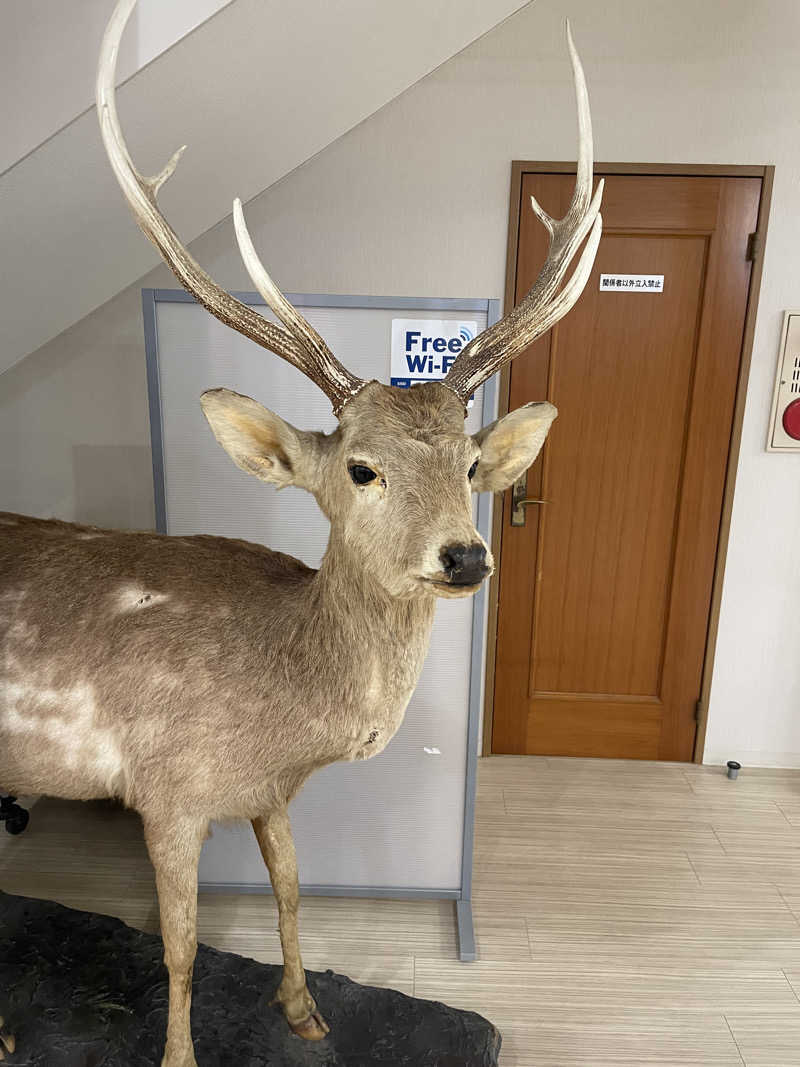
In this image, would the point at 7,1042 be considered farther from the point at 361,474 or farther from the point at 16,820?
the point at 361,474

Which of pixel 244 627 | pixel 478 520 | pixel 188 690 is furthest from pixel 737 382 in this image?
pixel 188 690

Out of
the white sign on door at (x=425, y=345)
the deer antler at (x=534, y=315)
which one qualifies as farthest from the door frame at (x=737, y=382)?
the deer antler at (x=534, y=315)

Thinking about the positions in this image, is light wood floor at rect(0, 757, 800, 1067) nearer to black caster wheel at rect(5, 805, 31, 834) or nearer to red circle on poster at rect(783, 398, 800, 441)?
black caster wheel at rect(5, 805, 31, 834)

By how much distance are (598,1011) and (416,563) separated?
1586 mm

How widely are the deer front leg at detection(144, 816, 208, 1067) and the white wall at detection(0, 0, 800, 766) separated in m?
1.78

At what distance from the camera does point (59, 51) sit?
1520 mm

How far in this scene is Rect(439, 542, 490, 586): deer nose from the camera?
109 centimetres

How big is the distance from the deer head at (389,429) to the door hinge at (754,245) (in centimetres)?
176

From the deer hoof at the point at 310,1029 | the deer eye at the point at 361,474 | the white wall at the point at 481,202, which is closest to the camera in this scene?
the deer eye at the point at 361,474

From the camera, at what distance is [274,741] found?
1387 mm

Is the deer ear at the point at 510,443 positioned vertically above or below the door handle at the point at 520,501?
above

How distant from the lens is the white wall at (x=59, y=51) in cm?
150

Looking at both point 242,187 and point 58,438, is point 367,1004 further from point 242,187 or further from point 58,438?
point 242,187

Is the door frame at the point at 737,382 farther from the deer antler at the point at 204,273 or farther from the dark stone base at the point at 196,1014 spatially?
the dark stone base at the point at 196,1014
